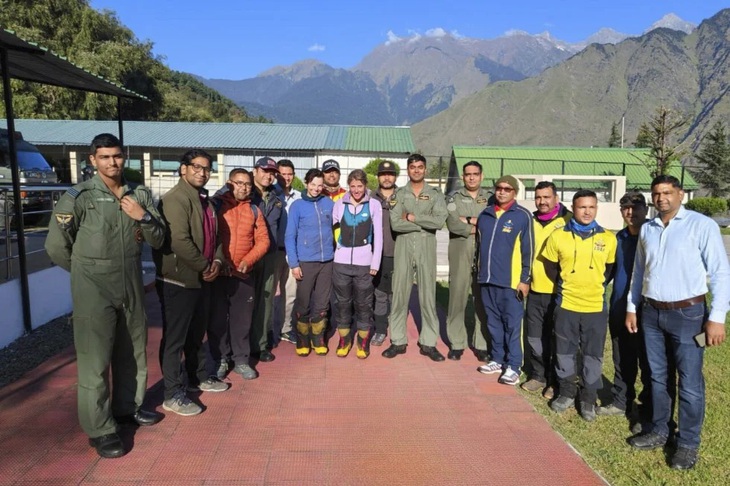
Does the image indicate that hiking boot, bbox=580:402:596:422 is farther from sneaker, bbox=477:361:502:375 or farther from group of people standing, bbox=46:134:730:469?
sneaker, bbox=477:361:502:375

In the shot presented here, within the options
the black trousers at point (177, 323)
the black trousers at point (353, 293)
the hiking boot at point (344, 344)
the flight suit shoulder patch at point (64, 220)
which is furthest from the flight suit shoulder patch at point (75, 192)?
the hiking boot at point (344, 344)

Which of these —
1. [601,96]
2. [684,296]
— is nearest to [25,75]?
[684,296]

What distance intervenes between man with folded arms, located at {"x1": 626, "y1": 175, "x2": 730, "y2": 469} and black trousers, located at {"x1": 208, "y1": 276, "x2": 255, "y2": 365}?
3024mm

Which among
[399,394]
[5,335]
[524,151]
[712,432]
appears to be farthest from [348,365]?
[524,151]

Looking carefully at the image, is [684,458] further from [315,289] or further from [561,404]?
[315,289]

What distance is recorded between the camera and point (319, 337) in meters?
4.87

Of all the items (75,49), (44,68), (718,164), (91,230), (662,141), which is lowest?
(91,230)

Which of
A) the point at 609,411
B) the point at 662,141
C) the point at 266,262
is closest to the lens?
the point at 609,411

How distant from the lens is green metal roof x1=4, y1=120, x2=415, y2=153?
25.5 m

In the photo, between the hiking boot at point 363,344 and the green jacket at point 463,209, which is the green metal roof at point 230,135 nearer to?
the green jacket at point 463,209

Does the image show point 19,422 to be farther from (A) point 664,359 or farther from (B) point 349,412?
(A) point 664,359

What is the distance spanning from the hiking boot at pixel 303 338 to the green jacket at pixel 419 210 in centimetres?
128

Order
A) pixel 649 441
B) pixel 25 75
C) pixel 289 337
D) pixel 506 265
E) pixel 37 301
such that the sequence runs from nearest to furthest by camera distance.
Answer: pixel 649 441
pixel 506 265
pixel 289 337
pixel 37 301
pixel 25 75

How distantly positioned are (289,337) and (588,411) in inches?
117
